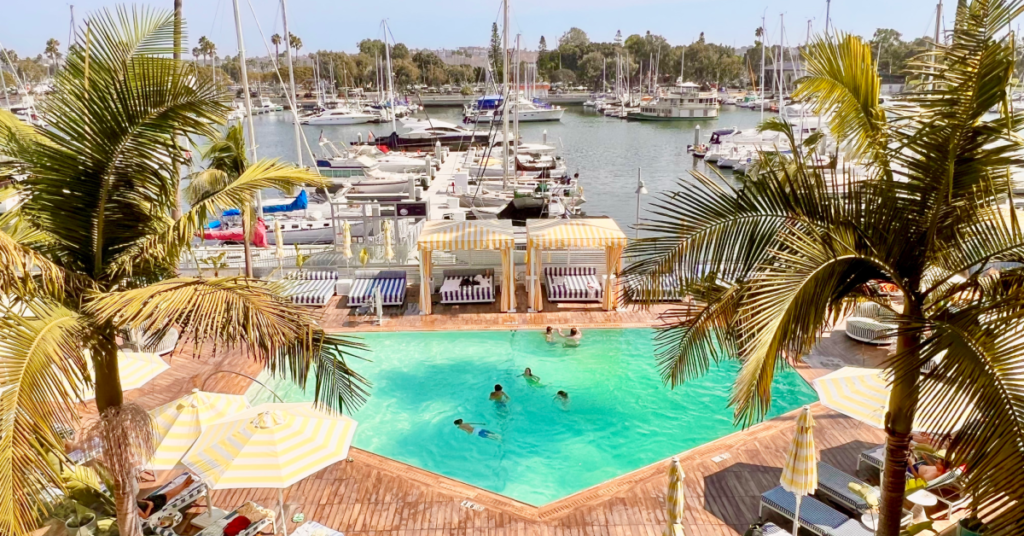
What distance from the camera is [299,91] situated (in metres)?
131

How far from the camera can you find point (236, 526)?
8.63 meters

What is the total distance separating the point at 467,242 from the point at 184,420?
28.6ft

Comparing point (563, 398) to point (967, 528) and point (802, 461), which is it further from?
point (967, 528)

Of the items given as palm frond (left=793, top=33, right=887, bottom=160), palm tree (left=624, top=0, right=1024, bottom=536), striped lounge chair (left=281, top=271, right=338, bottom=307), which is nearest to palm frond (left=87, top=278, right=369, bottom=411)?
palm tree (left=624, top=0, right=1024, bottom=536)

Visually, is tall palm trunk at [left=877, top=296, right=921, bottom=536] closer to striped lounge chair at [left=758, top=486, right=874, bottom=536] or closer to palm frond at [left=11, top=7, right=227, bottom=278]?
striped lounge chair at [left=758, top=486, right=874, bottom=536]

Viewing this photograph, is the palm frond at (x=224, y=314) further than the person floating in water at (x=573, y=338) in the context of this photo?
No

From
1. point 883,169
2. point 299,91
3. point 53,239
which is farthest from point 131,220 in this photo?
point 299,91

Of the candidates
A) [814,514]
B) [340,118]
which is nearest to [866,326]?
[814,514]

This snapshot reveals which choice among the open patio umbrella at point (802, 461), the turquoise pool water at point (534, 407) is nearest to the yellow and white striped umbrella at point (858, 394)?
the open patio umbrella at point (802, 461)

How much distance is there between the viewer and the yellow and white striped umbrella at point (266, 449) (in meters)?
8.02

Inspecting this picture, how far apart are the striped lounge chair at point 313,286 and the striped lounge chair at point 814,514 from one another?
1247cm

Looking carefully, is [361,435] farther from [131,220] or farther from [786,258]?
[786,258]

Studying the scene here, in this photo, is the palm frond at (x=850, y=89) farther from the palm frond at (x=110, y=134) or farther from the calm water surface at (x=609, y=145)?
the calm water surface at (x=609, y=145)

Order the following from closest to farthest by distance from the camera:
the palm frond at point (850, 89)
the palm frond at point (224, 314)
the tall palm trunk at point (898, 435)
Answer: the palm frond at point (224, 314), the tall palm trunk at point (898, 435), the palm frond at point (850, 89)
